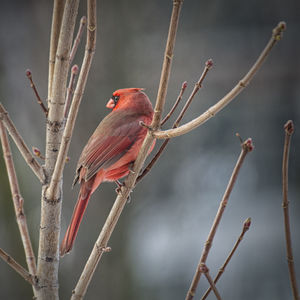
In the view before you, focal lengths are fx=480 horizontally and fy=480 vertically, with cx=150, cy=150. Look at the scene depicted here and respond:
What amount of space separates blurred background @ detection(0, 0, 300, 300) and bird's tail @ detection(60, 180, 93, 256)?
1.63 metres

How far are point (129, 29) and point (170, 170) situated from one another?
940 millimetres

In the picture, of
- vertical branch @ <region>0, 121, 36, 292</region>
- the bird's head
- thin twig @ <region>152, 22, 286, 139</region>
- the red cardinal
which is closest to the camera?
thin twig @ <region>152, 22, 286, 139</region>

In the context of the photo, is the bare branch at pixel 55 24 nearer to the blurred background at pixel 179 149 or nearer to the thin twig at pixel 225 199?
the thin twig at pixel 225 199

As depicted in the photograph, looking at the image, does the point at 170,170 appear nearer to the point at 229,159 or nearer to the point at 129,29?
the point at 229,159

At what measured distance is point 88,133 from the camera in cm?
288

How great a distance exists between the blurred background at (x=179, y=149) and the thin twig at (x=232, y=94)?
2084mm

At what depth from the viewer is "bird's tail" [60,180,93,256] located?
3.48 feet

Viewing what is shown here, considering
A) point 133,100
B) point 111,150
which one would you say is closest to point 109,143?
point 111,150

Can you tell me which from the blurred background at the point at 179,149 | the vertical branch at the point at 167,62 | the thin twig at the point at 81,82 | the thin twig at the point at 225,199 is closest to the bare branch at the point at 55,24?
the thin twig at the point at 81,82

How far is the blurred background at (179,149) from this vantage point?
9.53 ft

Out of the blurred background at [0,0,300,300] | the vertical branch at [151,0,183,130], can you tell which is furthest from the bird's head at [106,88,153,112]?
the blurred background at [0,0,300,300]

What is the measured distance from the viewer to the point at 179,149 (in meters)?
3.14

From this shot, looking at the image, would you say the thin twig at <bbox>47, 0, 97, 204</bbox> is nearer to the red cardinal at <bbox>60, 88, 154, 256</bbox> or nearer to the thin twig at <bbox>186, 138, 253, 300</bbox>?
the thin twig at <bbox>186, 138, 253, 300</bbox>

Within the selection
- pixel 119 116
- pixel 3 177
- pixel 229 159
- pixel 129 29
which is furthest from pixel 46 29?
pixel 119 116
